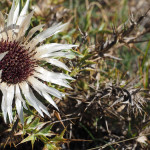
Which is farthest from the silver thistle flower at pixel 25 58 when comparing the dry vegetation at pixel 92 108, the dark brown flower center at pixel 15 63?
the dry vegetation at pixel 92 108

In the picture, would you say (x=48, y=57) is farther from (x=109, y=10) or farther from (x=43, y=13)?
(x=109, y=10)

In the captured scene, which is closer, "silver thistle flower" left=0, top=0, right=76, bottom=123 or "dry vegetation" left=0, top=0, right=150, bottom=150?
"silver thistle flower" left=0, top=0, right=76, bottom=123

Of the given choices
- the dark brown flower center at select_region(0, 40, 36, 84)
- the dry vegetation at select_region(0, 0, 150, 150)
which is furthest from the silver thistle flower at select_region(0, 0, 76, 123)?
Result: the dry vegetation at select_region(0, 0, 150, 150)

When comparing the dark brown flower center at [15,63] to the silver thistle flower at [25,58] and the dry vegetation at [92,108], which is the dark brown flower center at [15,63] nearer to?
the silver thistle flower at [25,58]

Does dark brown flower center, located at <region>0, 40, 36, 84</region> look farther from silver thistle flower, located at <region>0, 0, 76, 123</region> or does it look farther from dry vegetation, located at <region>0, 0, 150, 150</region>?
dry vegetation, located at <region>0, 0, 150, 150</region>

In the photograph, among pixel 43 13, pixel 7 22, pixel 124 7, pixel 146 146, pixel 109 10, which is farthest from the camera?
pixel 109 10

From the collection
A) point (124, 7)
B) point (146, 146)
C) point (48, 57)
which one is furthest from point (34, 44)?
point (124, 7)

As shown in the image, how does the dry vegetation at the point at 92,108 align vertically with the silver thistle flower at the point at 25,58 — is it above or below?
below

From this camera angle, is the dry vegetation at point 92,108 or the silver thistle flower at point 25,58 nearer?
the silver thistle flower at point 25,58

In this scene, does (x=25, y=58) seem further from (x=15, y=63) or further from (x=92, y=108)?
(x=92, y=108)
